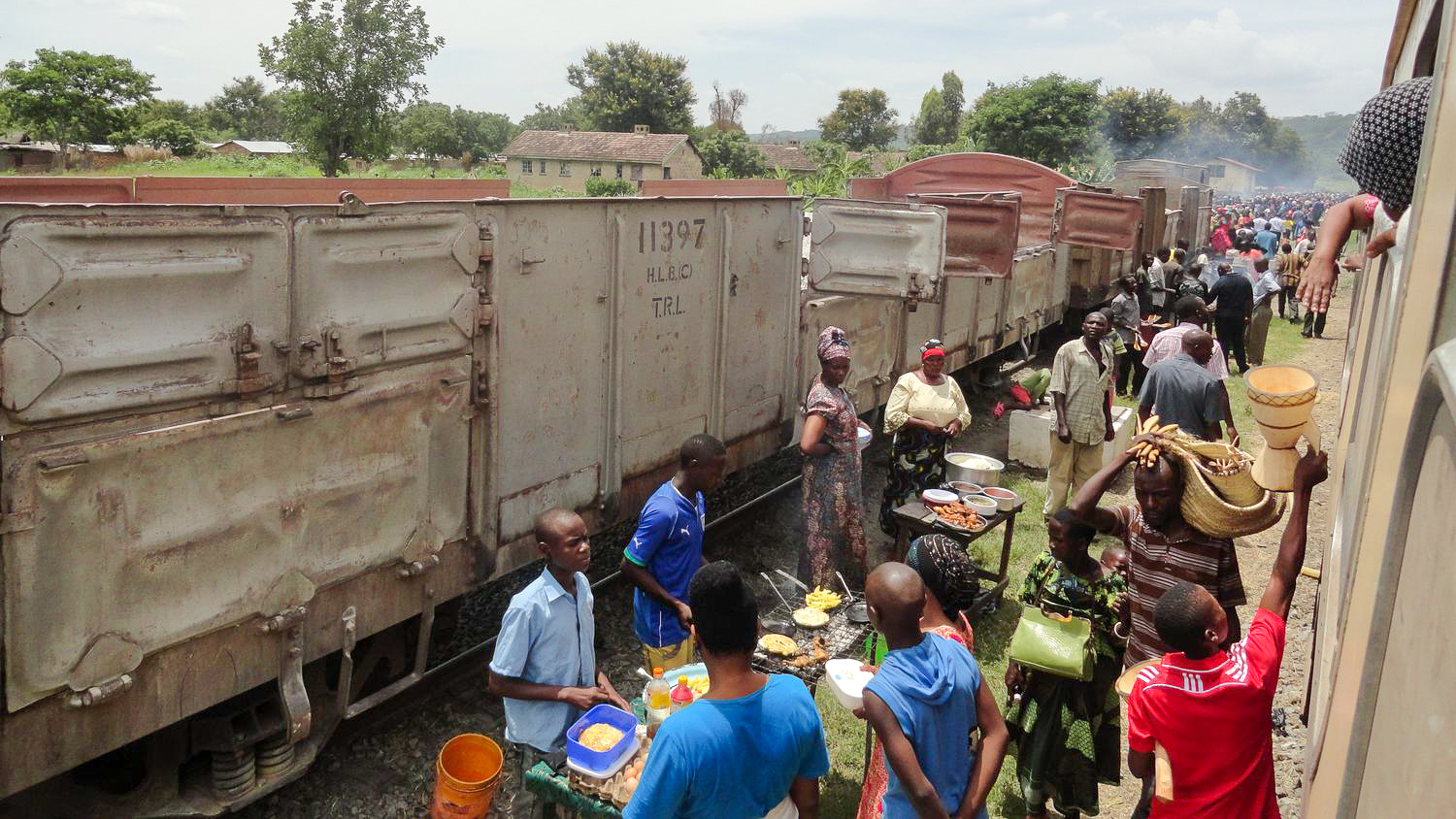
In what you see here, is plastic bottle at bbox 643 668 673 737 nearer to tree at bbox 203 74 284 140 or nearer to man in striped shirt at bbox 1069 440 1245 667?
man in striped shirt at bbox 1069 440 1245 667

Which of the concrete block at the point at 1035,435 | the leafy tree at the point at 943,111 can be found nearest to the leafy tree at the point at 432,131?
the leafy tree at the point at 943,111

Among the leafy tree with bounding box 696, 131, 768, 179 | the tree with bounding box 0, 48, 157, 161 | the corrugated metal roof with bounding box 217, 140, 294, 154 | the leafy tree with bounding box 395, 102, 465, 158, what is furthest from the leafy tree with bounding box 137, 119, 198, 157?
the leafy tree with bounding box 696, 131, 768, 179

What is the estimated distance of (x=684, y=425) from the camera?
21.9 ft

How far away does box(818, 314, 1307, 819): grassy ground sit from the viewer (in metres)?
4.57

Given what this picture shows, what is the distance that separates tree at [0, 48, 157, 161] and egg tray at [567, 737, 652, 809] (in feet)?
187

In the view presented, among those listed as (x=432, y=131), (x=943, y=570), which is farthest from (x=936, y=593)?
(x=432, y=131)

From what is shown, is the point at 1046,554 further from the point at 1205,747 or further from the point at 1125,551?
the point at 1205,747

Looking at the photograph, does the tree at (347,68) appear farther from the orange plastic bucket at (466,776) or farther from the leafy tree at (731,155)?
the orange plastic bucket at (466,776)

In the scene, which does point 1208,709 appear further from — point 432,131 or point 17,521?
point 432,131

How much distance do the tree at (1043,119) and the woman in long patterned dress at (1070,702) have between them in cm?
4489

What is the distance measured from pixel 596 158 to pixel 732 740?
64.9 meters

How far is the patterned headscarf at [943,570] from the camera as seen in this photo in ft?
10.6

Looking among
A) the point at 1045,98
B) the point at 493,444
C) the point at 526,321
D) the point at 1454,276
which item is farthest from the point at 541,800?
the point at 1045,98

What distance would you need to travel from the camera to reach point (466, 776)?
13.4 feet
